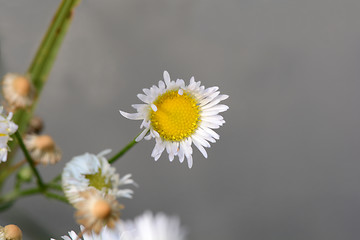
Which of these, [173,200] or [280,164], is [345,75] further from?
[173,200]

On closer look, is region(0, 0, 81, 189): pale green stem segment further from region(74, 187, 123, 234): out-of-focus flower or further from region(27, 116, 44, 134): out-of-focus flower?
region(74, 187, 123, 234): out-of-focus flower

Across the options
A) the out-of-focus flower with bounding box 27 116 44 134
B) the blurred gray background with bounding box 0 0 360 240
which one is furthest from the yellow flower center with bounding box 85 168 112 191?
the blurred gray background with bounding box 0 0 360 240

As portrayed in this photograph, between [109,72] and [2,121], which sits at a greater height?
[109,72]

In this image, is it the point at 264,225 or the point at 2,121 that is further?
the point at 264,225

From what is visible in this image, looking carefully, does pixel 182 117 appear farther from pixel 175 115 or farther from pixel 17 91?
pixel 17 91

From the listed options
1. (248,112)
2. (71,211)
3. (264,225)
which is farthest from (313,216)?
(71,211)

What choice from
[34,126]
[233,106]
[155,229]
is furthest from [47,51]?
[233,106]

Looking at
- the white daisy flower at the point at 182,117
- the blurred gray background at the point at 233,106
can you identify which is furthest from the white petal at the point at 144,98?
the blurred gray background at the point at 233,106

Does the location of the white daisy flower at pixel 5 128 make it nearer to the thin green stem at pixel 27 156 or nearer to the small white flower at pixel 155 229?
the thin green stem at pixel 27 156
